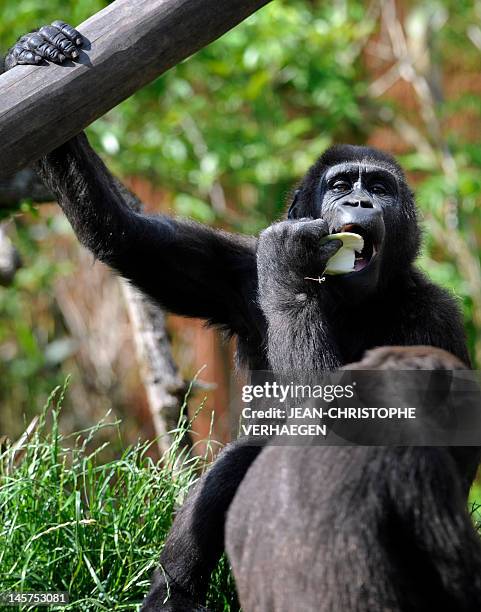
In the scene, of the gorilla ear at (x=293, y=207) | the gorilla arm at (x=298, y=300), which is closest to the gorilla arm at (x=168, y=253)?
the gorilla ear at (x=293, y=207)

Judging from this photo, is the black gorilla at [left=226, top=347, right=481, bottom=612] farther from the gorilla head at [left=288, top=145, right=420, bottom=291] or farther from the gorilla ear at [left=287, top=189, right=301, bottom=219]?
the gorilla ear at [left=287, top=189, right=301, bottom=219]

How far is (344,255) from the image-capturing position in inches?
201

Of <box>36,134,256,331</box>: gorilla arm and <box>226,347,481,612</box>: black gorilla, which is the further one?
<box>36,134,256,331</box>: gorilla arm

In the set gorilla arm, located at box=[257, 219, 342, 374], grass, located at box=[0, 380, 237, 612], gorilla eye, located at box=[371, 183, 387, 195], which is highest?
gorilla eye, located at box=[371, 183, 387, 195]

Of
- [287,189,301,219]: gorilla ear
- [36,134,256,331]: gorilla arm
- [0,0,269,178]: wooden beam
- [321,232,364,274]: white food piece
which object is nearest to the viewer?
[0,0,269,178]: wooden beam

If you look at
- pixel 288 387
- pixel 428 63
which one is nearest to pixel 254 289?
pixel 288 387

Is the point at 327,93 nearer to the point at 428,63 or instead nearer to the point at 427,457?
the point at 428,63

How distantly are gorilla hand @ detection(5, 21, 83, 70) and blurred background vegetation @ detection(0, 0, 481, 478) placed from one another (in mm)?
4481

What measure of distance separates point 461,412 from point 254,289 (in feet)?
6.26

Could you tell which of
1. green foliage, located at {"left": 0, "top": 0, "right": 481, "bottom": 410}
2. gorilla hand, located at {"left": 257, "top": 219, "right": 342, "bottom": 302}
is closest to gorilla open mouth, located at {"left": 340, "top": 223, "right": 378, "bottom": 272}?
gorilla hand, located at {"left": 257, "top": 219, "right": 342, "bottom": 302}

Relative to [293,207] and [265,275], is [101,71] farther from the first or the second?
[293,207]

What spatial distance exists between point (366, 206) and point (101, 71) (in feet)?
5.51

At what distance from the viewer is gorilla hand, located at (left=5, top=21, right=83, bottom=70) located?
4.58 m

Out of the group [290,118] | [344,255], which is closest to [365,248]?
[344,255]
